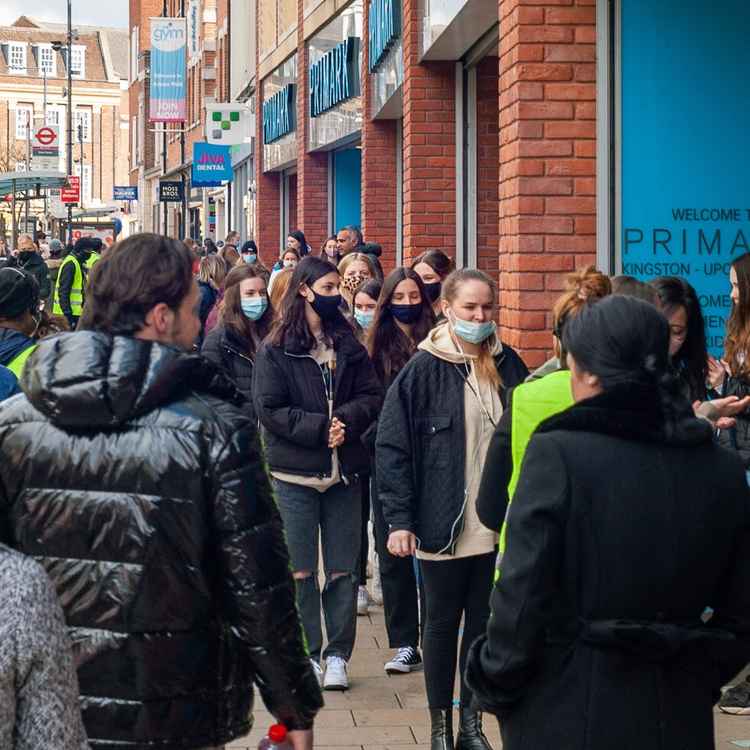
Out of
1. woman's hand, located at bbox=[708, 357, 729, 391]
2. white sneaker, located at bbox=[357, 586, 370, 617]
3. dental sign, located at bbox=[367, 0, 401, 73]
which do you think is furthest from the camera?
dental sign, located at bbox=[367, 0, 401, 73]

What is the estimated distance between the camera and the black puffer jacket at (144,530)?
3398 millimetres

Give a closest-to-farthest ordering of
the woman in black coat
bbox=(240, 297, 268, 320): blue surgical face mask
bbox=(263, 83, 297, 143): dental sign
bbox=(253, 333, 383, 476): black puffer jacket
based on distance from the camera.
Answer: the woman in black coat → bbox=(253, 333, 383, 476): black puffer jacket → bbox=(240, 297, 268, 320): blue surgical face mask → bbox=(263, 83, 297, 143): dental sign

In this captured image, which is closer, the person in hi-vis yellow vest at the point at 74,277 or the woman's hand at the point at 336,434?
the woman's hand at the point at 336,434

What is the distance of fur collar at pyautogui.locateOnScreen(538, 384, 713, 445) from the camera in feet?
11.0

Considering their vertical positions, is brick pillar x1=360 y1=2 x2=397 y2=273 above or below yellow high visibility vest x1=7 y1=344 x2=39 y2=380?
above

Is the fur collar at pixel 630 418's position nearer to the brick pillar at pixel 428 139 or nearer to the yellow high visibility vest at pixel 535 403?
the yellow high visibility vest at pixel 535 403

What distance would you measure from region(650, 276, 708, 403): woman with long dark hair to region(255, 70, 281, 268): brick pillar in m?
24.7

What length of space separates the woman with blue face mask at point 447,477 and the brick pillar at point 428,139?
7.97m

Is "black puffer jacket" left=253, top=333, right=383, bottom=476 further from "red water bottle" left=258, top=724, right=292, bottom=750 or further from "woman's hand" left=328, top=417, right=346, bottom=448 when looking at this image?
"red water bottle" left=258, top=724, right=292, bottom=750

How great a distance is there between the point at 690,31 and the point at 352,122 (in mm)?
11194

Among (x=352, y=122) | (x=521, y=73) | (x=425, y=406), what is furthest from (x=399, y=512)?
(x=352, y=122)

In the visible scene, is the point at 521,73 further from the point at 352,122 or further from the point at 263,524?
the point at 352,122

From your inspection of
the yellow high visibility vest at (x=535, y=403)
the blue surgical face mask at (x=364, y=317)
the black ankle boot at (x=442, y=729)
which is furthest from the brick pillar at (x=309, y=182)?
the yellow high visibility vest at (x=535, y=403)

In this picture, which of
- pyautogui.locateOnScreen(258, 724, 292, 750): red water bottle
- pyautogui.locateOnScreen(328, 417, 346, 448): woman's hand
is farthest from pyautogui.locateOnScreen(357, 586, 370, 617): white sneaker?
pyautogui.locateOnScreen(258, 724, 292, 750): red water bottle
